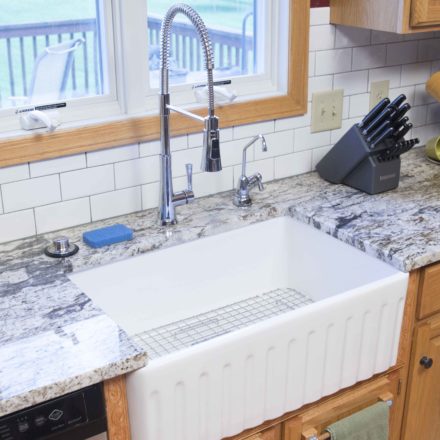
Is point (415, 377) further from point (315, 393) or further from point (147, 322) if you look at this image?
point (147, 322)

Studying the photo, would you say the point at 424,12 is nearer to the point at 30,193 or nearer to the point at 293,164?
the point at 293,164

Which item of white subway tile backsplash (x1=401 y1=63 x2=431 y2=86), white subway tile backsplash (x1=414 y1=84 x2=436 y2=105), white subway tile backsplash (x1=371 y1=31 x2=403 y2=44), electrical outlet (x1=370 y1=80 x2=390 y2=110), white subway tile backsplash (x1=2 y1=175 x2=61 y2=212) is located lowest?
white subway tile backsplash (x1=2 y1=175 x2=61 y2=212)

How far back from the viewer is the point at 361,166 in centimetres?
221

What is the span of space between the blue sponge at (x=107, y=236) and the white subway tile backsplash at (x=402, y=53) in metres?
1.15

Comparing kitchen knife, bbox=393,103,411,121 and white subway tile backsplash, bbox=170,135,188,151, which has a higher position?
kitchen knife, bbox=393,103,411,121

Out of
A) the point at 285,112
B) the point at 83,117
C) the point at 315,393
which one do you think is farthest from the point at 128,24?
the point at 315,393

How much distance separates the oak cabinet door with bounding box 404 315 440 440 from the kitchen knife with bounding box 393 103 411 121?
0.58 meters

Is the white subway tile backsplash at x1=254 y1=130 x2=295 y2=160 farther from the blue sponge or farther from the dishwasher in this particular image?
the dishwasher

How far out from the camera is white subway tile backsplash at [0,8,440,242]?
1907 mm

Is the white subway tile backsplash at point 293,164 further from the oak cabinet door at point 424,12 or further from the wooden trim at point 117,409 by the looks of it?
the wooden trim at point 117,409

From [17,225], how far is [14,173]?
0.14 m

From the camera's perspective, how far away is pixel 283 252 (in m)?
2.15

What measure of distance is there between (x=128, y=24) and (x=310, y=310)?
35.6 inches

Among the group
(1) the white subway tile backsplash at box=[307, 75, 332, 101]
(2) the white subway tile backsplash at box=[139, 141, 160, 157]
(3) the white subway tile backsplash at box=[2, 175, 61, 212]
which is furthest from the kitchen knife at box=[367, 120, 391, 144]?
(3) the white subway tile backsplash at box=[2, 175, 61, 212]
